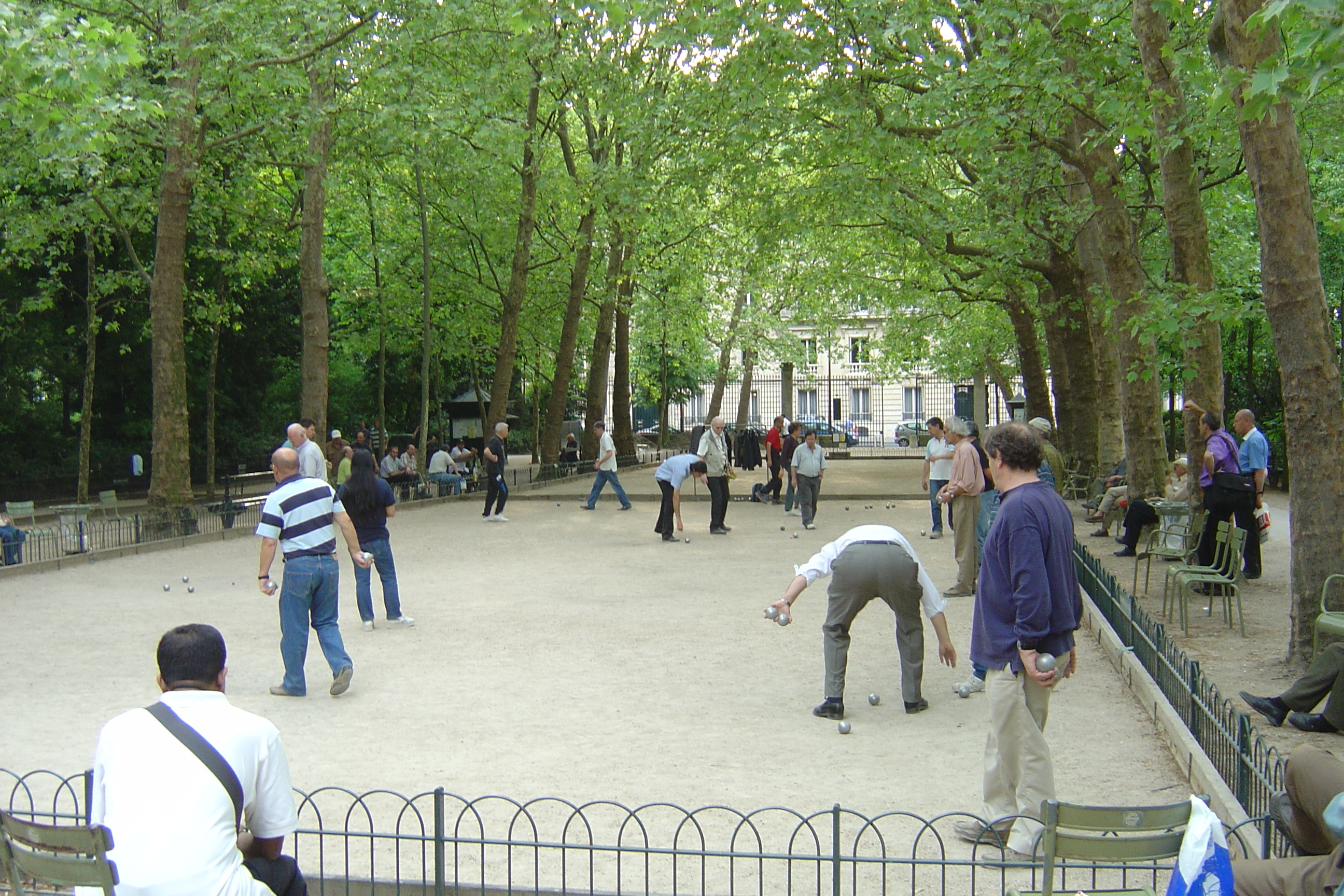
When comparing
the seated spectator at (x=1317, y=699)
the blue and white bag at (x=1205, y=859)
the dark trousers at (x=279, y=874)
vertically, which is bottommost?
the seated spectator at (x=1317, y=699)

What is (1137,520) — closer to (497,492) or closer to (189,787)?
(497,492)

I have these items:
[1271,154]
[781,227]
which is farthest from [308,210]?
[1271,154]

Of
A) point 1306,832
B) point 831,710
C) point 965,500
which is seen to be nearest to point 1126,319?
point 965,500

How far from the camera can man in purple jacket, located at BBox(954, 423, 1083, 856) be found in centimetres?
531

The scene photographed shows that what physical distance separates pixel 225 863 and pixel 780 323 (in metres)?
46.7

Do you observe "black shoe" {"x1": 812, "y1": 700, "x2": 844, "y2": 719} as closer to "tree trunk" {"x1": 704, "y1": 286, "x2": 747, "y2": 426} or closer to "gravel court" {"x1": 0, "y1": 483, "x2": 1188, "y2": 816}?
"gravel court" {"x1": 0, "y1": 483, "x2": 1188, "y2": 816}

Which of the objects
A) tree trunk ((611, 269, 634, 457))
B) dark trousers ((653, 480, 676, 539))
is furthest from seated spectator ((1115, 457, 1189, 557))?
tree trunk ((611, 269, 634, 457))

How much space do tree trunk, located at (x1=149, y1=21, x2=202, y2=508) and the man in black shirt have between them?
4974 mm

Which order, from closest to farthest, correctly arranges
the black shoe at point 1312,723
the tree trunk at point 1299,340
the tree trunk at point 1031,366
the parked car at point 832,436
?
the black shoe at point 1312,723 → the tree trunk at point 1299,340 → the tree trunk at point 1031,366 → the parked car at point 832,436

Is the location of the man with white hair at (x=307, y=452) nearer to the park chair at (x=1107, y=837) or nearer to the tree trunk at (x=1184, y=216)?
the tree trunk at (x=1184, y=216)

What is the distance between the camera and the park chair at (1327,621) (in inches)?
→ 306

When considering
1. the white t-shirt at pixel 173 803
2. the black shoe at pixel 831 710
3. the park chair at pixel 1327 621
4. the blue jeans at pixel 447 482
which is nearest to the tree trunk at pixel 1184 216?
the park chair at pixel 1327 621

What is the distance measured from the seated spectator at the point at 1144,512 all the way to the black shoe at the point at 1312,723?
744 cm

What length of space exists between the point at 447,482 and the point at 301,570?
1883 cm
